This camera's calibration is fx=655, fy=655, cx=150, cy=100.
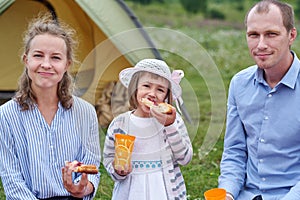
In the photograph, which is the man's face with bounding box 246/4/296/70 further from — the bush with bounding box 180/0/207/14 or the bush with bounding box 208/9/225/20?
the bush with bounding box 180/0/207/14

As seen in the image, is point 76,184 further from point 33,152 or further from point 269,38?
point 269,38

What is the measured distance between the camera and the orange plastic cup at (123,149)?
8.77 ft

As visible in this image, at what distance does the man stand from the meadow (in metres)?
0.17

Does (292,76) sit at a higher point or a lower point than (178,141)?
higher

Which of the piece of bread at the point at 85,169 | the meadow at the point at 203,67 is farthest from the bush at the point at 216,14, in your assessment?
the piece of bread at the point at 85,169

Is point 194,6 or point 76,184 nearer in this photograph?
point 76,184

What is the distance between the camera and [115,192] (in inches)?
115

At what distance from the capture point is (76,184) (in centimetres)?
275

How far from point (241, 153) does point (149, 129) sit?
0.43 m

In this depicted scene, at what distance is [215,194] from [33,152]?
791 millimetres

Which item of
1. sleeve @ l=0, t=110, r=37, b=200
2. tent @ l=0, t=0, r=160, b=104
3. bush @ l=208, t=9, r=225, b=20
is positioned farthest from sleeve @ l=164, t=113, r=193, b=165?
bush @ l=208, t=9, r=225, b=20

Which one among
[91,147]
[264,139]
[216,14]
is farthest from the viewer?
[216,14]

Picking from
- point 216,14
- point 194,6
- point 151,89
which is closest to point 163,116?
point 151,89

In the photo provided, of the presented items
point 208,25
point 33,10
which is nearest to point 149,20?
point 208,25
